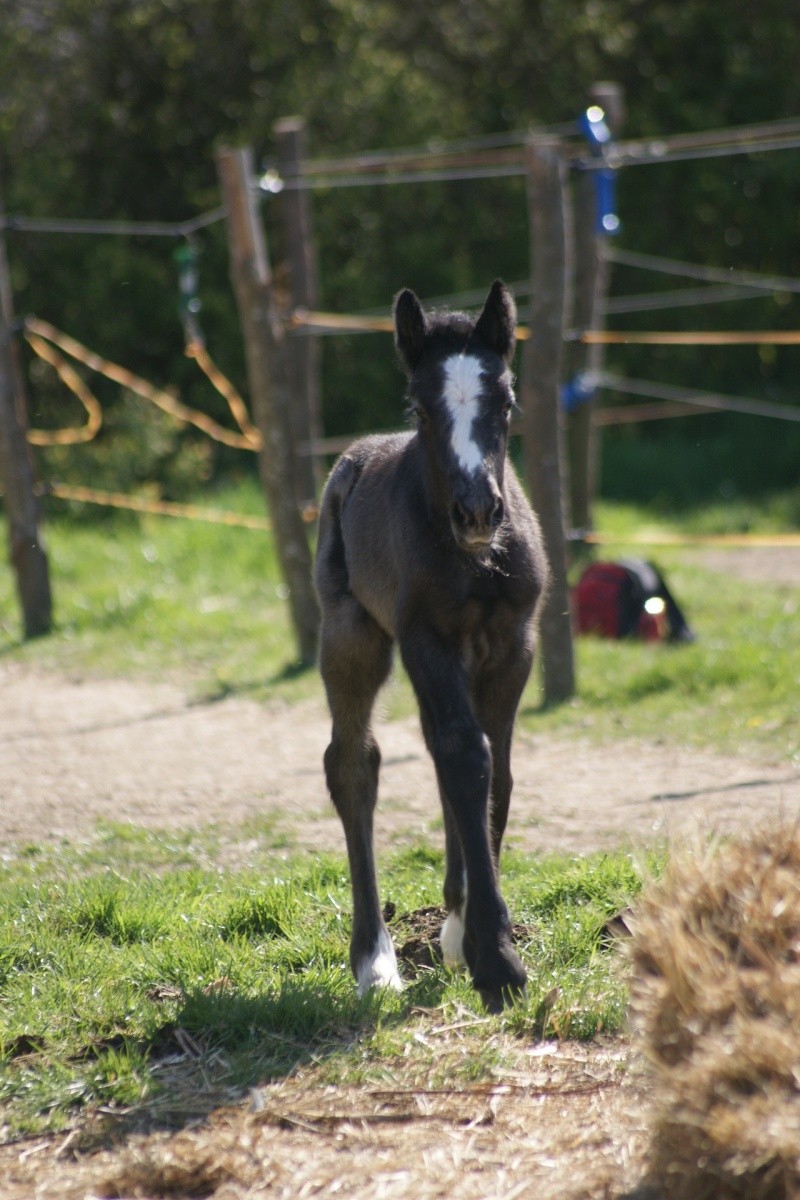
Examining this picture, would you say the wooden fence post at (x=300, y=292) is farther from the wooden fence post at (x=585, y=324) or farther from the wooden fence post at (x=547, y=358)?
the wooden fence post at (x=547, y=358)

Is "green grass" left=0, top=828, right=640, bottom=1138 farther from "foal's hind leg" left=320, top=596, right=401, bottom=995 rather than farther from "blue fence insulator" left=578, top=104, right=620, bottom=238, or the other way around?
"blue fence insulator" left=578, top=104, right=620, bottom=238

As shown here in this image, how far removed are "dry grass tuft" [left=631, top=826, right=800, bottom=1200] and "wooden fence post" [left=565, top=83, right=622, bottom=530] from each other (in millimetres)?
6611

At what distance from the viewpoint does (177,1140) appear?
9.89ft

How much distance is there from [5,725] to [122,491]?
192 inches

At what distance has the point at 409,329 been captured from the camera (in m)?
3.94

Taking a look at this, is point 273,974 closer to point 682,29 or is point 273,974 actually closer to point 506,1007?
point 506,1007

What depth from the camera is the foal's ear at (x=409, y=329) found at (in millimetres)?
3908

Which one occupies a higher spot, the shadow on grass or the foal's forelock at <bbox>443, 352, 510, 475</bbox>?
the foal's forelock at <bbox>443, 352, 510, 475</bbox>

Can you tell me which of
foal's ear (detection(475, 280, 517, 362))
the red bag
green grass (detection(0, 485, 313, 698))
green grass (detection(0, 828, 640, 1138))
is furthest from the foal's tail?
the red bag

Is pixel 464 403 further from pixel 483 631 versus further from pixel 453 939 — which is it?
pixel 453 939

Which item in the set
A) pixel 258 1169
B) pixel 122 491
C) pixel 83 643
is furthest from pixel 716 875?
pixel 122 491

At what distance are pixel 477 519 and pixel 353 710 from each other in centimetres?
98

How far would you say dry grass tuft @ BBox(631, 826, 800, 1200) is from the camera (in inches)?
96.5

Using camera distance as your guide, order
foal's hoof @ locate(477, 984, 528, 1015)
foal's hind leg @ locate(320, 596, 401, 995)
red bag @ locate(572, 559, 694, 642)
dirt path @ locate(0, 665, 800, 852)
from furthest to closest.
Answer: red bag @ locate(572, 559, 694, 642)
dirt path @ locate(0, 665, 800, 852)
foal's hind leg @ locate(320, 596, 401, 995)
foal's hoof @ locate(477, 984, 528, 1015)
